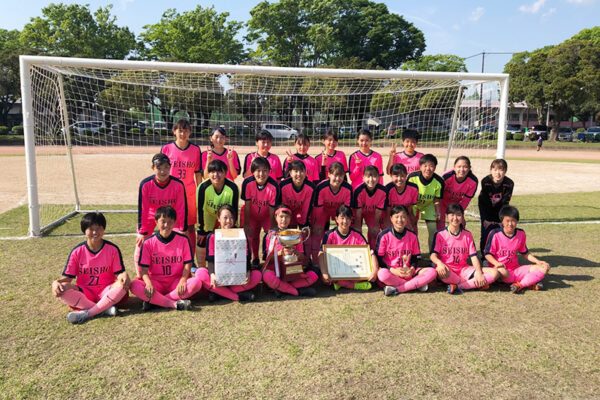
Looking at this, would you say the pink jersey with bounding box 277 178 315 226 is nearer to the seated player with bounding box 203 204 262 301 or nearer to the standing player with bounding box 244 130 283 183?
the standing player with bounding box 244 130 283 183

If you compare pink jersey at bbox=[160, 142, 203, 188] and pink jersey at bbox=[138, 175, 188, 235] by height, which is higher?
pink jersey at bbox=[160, 142, 203, 188]

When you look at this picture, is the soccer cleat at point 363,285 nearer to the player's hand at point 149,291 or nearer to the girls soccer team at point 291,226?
the girls soccer team at point 291,226

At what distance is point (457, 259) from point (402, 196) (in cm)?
93

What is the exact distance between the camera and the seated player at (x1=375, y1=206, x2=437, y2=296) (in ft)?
13.6

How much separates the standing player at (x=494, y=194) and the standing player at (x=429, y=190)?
0.56 m

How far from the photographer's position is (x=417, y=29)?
4303 cm

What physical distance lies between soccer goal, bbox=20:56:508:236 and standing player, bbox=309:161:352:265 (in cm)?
151

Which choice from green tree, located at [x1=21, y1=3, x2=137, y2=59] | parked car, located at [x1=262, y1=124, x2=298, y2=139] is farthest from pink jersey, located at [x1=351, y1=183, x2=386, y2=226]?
green tree, located at [x1=21, y1=3, x2=137, y2=59]

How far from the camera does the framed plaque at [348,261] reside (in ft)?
13.8

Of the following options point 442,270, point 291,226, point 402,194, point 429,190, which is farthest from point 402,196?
point 291,226

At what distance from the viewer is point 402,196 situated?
4879 millimetres

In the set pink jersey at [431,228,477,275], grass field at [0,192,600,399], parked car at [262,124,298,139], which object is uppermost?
parked car at [262,124,298,139]

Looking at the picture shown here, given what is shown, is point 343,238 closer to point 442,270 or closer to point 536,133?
point 442,270

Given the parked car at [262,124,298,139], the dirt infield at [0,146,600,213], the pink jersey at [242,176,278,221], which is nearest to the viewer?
the pink jersey at [242,176,278,221]
